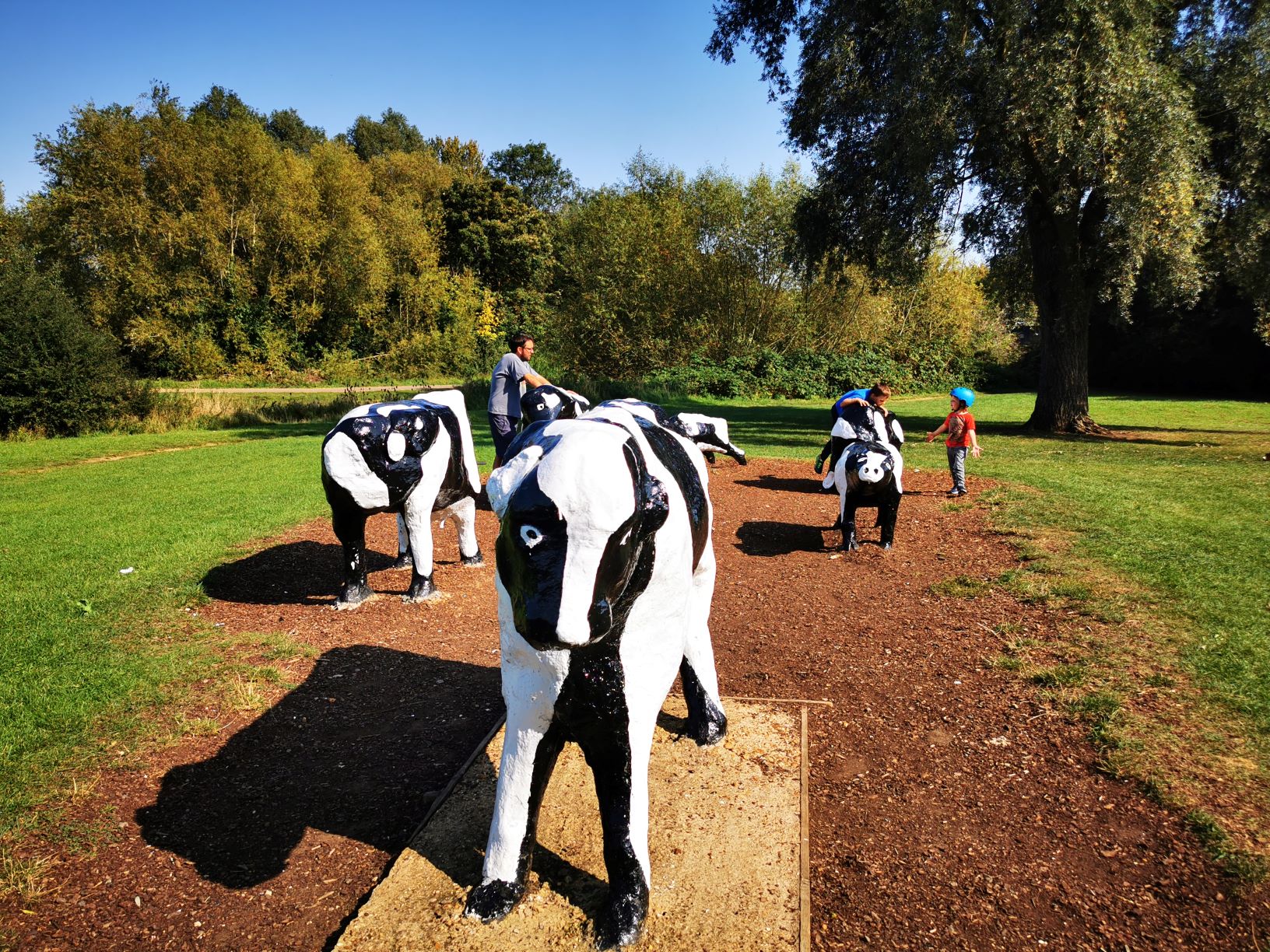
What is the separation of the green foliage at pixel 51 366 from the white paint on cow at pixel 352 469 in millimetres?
16385

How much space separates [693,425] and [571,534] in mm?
1792

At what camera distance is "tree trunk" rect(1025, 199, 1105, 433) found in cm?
1539

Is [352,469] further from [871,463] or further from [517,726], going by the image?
[871,463]

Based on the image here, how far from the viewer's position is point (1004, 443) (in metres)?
15.6

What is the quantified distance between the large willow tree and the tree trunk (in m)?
0.04

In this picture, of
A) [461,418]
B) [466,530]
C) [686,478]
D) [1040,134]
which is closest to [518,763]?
[686,478]

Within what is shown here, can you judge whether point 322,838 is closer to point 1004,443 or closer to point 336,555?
point 336,555

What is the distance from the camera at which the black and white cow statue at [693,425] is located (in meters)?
3.57

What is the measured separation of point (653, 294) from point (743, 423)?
1203 centimetres

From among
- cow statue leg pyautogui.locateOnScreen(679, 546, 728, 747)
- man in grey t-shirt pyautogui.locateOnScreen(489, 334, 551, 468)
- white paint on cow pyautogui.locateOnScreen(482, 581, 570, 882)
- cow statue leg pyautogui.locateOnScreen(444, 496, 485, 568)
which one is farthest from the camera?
man in grey t-shirt pyautogui.locateOnScreen(489, 334, 551, 468)

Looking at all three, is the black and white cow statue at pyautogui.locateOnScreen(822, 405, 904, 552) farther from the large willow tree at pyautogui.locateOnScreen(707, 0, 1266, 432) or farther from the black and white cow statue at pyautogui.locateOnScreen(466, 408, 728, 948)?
the large willow tree at pyautogui.locateOnScreen(707, 0, 1266, 432)

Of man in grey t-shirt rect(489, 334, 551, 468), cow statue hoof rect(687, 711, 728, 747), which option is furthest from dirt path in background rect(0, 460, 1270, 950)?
man in grey t-shirt rect(489, 334, 551, 468)

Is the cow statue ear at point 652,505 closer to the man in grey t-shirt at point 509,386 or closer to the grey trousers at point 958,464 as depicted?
the man in grey t-shirt at point 509,386

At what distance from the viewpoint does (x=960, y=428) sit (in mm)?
9945
